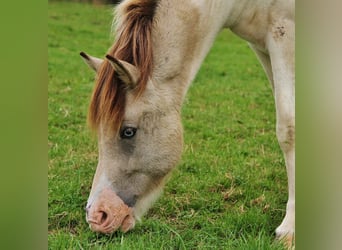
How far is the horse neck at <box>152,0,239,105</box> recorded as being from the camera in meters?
1.84

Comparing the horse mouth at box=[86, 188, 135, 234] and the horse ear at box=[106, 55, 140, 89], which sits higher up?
the horse ear at box=[106, 55, 140, 89]

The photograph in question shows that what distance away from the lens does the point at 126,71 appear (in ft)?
5.72

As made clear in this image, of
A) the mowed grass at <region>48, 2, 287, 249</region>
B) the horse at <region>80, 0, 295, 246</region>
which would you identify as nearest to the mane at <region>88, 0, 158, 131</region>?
the horse at <region>80, 0, 295, 246</region>

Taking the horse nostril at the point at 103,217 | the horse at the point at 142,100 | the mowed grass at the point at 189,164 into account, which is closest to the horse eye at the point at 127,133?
the horse at the point at 142,100

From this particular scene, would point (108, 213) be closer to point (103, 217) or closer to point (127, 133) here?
point (103, 217)

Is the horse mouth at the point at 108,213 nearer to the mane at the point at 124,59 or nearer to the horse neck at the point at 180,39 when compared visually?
the mane at the point at 124,59

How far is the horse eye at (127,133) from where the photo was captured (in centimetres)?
181

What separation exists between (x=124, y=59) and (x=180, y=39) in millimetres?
195

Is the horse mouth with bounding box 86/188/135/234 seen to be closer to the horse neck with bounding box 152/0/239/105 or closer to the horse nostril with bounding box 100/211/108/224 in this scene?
the horse nostril with bounding box 100/211/108/224

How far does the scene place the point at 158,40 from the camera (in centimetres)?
184
